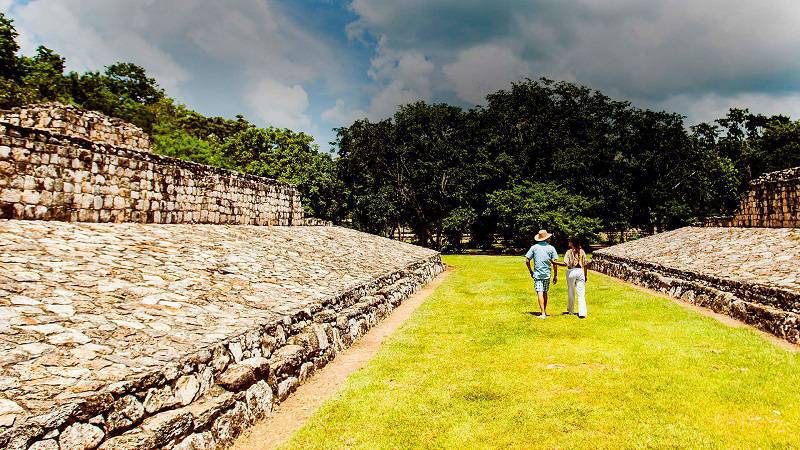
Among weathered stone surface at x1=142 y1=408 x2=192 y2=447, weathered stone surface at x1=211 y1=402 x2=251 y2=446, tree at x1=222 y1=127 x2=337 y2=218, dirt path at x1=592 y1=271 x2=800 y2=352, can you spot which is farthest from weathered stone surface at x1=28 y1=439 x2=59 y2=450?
tree at x1=222 y1=127 x2=337 y2=218

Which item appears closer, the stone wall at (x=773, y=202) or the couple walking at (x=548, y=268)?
the couple walking at (x=548, y=268)

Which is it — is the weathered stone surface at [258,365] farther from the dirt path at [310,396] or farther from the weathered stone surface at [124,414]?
the weathered stone surface at [124,414]

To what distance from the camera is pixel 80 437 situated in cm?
345

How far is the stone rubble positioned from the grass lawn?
1.04 m

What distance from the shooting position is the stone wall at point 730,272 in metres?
9.70

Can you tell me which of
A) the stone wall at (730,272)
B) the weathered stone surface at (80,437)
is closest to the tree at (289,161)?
the stone wall at (730,272)

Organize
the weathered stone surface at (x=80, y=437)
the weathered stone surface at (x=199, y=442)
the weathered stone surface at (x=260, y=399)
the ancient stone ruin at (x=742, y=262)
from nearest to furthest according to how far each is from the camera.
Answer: the weathered stone surface at (x=80, y=437) → the weathered stone surface at (x=199, y=442) → the weathered stone surface at (x=260, y=399) → the ancient stone ruin at (x=742, y=262)

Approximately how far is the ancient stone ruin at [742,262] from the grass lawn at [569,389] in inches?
40.4

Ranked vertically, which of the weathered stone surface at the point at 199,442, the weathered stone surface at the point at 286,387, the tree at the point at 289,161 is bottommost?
the weathered stone surface at the point at 286,387

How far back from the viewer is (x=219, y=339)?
547 cm

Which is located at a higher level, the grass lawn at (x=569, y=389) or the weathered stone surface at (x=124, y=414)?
the weathered stone surface at (x=124, y=414)

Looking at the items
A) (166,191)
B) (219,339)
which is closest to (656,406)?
(219,339)

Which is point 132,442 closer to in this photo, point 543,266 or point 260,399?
point 260,399

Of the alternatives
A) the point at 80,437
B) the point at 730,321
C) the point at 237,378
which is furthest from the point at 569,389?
the point at 730,321
